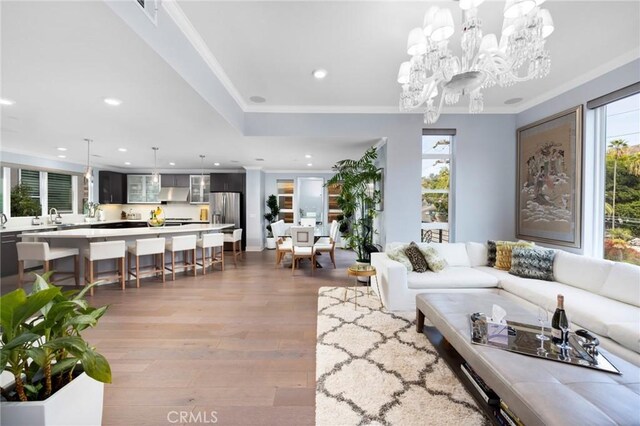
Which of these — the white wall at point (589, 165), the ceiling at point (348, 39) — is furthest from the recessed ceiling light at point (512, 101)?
the white wall at point (589, 165)

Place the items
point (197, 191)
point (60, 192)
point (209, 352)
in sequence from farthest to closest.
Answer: point (197, 191) → point (60, 192) → point (209, 352)

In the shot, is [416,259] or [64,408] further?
[416,259]

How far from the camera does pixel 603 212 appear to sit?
3146 mm

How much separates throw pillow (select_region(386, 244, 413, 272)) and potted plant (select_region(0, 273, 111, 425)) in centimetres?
295

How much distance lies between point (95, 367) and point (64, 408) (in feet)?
0.71

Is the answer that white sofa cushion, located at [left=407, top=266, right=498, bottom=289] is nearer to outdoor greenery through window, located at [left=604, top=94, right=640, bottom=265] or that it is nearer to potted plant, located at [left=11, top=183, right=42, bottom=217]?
outdoor greenery through window, located at [left=604, top=94, right=640, bottom=265]

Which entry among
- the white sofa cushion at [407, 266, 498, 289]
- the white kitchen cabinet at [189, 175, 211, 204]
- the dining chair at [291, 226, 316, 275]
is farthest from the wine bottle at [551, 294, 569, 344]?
the white kitchen cabinet at [189, 175, 211, 204]

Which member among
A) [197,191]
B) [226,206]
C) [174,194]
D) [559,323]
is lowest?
[559,323]

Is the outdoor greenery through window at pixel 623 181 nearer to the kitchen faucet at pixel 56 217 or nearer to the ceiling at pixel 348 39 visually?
the ceiling at pixel 348 39

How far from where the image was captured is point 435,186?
4.52 m

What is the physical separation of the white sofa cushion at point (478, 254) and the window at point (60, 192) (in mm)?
9031

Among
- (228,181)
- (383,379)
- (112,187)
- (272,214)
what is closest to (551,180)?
(383,379)

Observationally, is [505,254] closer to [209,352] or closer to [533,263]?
[533,263]

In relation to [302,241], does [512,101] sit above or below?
above
